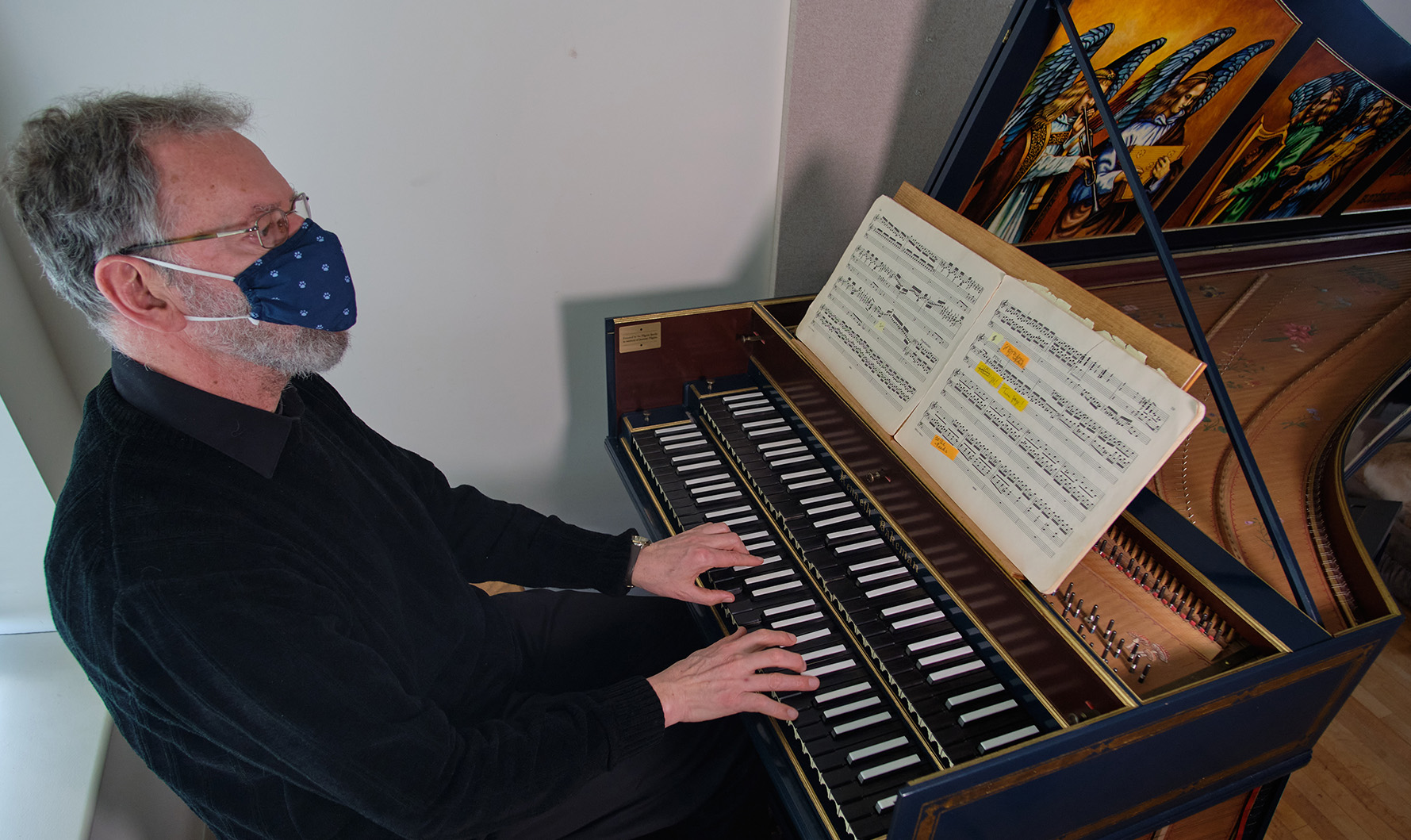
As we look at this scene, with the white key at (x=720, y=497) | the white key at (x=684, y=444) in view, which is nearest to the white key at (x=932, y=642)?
the white key at (x=720, y=497)

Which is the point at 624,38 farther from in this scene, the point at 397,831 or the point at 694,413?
the point at 397,831

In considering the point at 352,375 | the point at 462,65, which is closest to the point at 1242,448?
the point at 462,65

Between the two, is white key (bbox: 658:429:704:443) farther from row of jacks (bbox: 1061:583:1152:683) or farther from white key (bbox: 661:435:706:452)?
row of jacks (bbox: 1061:583:1152:683)

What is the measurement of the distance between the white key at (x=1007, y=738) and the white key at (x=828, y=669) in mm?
252

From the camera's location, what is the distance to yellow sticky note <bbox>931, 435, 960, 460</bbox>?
1480mm

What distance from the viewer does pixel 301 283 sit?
131 cm

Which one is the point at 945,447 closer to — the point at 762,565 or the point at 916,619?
the point at 916,619

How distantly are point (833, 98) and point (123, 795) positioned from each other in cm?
243

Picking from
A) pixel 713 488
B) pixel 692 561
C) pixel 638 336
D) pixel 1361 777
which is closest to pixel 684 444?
pixel 713 488

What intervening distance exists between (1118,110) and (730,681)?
5.15 ft

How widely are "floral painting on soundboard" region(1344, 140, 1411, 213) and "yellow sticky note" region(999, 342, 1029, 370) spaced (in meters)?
1.72

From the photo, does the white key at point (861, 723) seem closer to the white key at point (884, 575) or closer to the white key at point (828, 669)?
the white key at point (828, 669)

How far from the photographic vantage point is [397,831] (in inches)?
46.7

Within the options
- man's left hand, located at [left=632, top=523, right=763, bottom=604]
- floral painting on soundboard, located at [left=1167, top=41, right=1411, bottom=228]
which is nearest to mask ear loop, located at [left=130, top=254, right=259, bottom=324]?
man's left hand, located at [left=632, top=523, right=763, bottom=604]
